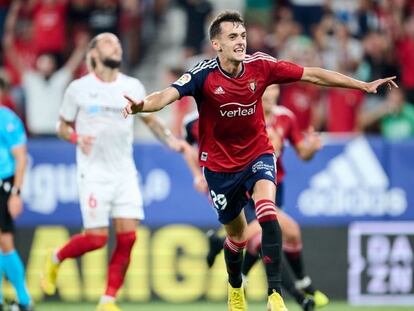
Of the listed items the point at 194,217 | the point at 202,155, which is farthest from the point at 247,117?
the point at 194,217

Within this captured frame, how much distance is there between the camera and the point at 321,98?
61.8 feet

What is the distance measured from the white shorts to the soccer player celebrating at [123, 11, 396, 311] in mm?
1692

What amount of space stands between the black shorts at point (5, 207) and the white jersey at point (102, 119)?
992mm

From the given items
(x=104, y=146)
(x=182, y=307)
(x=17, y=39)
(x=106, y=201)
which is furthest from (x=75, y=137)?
(x=17, y=39)

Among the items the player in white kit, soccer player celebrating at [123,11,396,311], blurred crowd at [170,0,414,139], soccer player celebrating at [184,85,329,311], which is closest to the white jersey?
the player in white kit

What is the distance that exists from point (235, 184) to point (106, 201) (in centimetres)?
213

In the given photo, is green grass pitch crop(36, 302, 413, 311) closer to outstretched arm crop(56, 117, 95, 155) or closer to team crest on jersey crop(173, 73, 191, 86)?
outstretched arm crop(56, 117, 95, 155)

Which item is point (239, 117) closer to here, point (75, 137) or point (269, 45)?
point (75, 137)

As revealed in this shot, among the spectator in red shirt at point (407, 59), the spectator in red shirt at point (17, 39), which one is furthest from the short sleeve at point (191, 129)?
the spectator in red shirt at point (17, 39)

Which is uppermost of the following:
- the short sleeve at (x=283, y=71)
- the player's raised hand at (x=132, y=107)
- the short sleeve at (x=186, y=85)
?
the short sleeve at (x=283, y=71)

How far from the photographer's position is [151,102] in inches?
435

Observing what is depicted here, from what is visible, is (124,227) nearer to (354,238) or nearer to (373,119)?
(354,238)

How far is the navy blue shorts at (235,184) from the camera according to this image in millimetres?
11898

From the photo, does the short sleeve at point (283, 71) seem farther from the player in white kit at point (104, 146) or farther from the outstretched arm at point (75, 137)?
the outstretched arm at point (75, 137)
